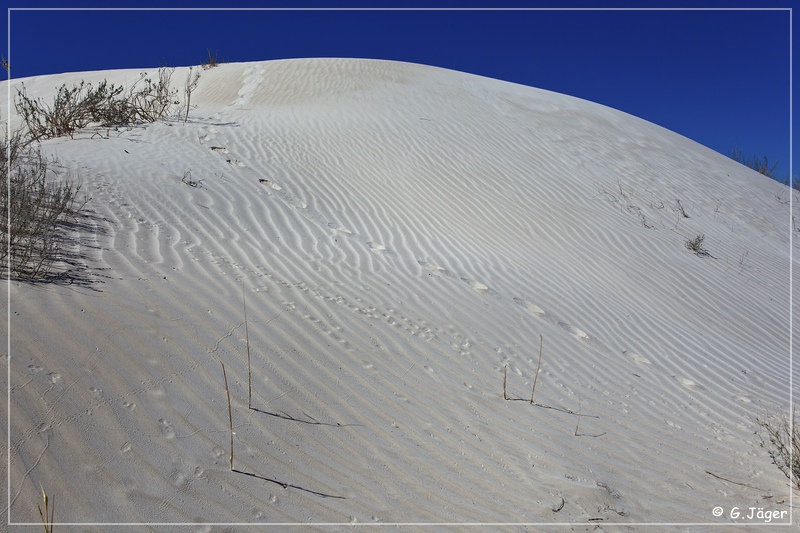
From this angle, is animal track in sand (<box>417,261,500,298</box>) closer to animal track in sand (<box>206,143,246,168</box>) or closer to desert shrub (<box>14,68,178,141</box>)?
animal track in sand (<box>206,143,246,168</box>)

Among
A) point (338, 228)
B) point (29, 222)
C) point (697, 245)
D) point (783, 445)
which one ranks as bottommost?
point (338, 228)

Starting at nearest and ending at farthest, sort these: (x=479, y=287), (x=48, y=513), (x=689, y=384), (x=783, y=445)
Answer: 1. (x=48, y=513)
2. (x=783, y=445)
3. (x=689, y=384)
4. (x=479, y=287)

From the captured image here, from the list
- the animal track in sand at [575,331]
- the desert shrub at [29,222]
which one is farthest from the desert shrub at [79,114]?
the animal track in sand at [575,331]

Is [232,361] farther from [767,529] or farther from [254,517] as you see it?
[767,529]

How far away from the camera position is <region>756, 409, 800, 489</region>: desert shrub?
11.6 ft

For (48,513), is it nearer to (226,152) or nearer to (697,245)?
(226,152)

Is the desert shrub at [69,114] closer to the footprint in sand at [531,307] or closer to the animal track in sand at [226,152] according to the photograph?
the animal track in sand at [226,152]

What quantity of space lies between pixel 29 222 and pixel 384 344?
2789mm

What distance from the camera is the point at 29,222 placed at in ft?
13.9

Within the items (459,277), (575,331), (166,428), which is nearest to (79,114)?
(459,277)

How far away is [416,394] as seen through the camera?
3.78 meters

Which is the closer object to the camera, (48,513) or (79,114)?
(48,513)

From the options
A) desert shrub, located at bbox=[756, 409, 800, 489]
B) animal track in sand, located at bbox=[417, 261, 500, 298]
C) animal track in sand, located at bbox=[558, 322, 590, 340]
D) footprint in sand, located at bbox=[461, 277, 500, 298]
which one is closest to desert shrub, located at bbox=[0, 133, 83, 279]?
animal track in sand, located at bbox=[417, 261, 500, 298]

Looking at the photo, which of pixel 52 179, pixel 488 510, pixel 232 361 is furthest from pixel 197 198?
pixel 488 510
